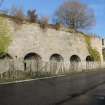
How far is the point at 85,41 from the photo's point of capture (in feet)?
197

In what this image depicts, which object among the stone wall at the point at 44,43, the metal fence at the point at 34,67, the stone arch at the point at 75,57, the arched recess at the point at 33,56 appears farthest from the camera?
the stone arch at the point at 75,57

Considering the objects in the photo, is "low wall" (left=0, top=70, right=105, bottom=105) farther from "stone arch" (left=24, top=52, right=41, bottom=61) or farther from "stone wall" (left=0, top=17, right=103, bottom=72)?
"stone arch" (left=24, top=52, right=41, bottom=61)

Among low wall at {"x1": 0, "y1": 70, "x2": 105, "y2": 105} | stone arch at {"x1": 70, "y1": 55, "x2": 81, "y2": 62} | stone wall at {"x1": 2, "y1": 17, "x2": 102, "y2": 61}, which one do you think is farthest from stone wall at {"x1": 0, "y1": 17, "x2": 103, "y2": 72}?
low wall at {"x1": 0, "y1": 70, "x2": 105, "y2": 105}

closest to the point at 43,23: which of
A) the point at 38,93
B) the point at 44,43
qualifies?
the point at 44,43

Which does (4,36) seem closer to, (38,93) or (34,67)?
(34,67)

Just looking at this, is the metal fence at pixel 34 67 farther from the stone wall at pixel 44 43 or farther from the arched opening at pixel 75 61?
the stone wall at pixel 44 43

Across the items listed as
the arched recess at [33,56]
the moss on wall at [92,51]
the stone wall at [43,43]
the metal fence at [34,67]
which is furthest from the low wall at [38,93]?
the moss on wall at [92,51]

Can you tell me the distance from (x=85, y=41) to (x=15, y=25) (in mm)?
21538

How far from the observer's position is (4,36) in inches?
1447

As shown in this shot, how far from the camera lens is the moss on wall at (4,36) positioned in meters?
36.0

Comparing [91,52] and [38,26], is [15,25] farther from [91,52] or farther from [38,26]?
→ [91,52]

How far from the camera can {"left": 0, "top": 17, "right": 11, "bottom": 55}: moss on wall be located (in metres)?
36.0

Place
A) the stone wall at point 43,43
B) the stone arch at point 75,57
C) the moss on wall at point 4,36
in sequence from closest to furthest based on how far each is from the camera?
the moss on wall at point 4,36 → the stone wall at point 43,43 → the stone arch at point 75,57

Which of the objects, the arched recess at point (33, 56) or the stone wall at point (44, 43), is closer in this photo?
the stone wall at point (44, 43)
